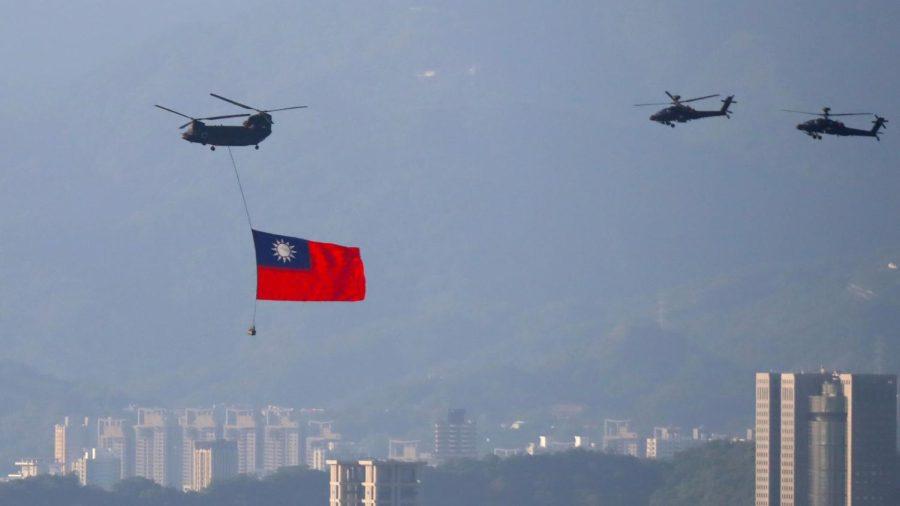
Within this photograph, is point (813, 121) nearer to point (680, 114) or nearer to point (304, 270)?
point (680, 114)

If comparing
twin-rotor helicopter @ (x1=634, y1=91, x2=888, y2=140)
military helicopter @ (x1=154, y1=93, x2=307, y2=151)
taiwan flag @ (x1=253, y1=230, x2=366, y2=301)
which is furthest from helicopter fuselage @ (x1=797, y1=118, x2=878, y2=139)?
taiwan flag @ (x1=253, y1=230, x2=366, y2=301)

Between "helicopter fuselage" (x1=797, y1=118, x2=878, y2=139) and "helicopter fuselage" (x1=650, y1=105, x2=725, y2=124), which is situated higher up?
"helicopter fuselage" (x1=650, y1=105, x2=725, y2=124)

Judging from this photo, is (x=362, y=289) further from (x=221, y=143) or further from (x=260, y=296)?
(x=221, y=143)

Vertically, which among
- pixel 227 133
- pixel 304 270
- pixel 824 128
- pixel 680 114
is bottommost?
pixel 304 270

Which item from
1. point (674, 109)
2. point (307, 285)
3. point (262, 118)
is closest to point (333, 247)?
point (307, 285)

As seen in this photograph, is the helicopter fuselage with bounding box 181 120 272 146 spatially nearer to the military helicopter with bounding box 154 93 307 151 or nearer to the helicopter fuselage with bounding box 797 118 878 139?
the military helicopter with bounding box 154 93 307 151

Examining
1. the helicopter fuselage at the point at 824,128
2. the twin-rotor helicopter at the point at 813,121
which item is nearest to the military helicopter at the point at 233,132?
the twin-rotor helicopter at the point at 813,121

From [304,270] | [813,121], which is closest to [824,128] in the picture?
[813,121]

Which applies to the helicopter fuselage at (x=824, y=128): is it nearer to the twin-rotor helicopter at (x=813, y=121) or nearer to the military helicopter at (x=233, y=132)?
the twin-rotor helicopter at (x=813, y=121)
